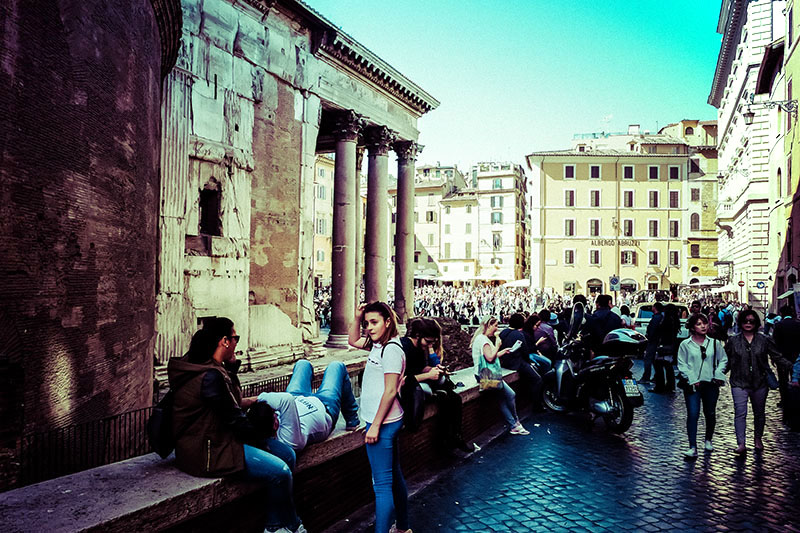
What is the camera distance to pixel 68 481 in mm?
3010

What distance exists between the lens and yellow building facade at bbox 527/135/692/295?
4491 cm

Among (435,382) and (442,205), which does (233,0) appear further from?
(442,205)

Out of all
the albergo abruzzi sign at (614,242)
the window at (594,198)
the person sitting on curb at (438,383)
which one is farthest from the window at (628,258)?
the person sitting on curb at (438,383)

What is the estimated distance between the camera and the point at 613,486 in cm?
489

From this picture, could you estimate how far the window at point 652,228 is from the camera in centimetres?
4531

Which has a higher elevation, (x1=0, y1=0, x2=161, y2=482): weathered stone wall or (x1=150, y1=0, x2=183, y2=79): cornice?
(x1=150, y1=0, x2=183, y2=79): cornice

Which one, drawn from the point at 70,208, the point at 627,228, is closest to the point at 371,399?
the point at 70,208

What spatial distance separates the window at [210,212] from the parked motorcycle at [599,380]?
6.84 m

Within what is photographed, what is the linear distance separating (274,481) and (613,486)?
2.76 meters

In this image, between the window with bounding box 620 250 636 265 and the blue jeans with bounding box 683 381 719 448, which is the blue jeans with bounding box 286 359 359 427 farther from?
the window with bounding box 620 250 636 265

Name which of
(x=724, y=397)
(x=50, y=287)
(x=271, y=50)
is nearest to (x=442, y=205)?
(x=271, y=50)

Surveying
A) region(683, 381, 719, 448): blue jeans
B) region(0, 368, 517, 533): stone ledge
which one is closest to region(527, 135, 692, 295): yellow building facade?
region(683, 381, 719, 448): blue jeans

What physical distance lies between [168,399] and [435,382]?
2.89 metres

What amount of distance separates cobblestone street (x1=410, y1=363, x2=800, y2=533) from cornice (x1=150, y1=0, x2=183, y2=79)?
6592 mm
